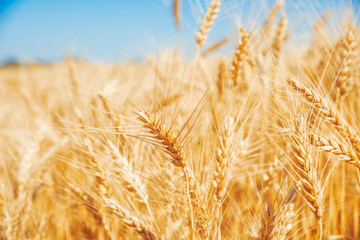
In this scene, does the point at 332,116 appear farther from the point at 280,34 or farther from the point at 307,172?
the point at 280,34

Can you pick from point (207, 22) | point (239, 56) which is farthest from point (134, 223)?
point (207, 22)

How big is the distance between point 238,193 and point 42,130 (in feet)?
4.17

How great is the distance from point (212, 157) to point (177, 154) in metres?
0.24

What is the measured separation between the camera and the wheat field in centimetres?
70

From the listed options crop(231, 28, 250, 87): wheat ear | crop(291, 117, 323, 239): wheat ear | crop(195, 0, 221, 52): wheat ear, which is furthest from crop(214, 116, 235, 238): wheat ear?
crop(195, 0, 221, 52): wheat ear

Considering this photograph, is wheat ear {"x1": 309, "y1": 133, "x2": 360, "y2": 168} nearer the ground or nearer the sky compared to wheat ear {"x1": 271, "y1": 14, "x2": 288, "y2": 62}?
nearer the ground

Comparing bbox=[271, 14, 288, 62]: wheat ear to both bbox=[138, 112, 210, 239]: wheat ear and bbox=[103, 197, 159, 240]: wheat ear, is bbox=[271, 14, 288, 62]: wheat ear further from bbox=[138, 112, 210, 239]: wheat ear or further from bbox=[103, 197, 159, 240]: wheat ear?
bbox=[103, 197, 159, 240]: wheat ear

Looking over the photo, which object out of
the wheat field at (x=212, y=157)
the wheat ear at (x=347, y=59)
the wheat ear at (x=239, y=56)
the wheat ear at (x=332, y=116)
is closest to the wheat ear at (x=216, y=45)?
the wheat field at (x=212, y=157)

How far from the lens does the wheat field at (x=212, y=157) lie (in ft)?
2.29

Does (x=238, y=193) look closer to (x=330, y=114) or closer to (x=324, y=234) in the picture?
(x=324, y=234)

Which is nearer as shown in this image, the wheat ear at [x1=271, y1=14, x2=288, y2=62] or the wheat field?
the wheat field

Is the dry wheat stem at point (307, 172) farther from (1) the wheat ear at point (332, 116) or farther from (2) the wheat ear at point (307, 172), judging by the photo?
(1) the wheat ear at point (332, 116)

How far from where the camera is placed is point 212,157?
844 mm

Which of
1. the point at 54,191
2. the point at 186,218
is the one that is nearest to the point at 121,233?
the point at 186,218
